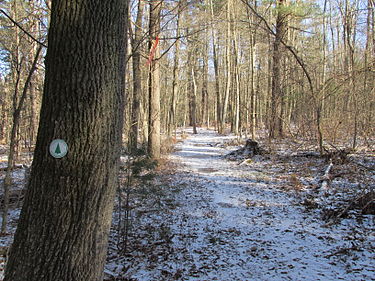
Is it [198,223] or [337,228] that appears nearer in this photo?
[337,228]

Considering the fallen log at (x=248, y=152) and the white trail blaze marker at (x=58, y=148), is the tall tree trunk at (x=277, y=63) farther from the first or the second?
the white trail blaze marker at (x=58, y=148)

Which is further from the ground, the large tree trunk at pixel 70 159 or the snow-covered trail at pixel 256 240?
the large tree trunk at pixel 70 159

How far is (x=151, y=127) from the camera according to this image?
11.1 meters

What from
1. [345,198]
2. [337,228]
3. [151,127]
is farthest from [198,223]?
[151,127]

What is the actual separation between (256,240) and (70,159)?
3597 mm

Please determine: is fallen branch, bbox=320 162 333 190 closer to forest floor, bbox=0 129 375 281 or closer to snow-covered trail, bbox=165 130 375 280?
forest floor, bbox=0 129 375 281

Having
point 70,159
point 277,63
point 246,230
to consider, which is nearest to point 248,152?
point 277,63

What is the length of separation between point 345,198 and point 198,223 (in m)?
3.27

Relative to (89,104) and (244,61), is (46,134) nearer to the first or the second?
(89,104)

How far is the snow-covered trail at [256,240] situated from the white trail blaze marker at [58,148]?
249 cm

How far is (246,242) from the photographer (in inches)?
178

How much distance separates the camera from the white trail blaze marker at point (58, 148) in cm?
195

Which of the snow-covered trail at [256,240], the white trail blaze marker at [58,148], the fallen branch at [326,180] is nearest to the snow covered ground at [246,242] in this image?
the snow-covered trail at [256,240]

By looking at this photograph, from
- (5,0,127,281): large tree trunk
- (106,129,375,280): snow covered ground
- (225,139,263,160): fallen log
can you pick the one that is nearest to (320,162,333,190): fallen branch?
(106,129,375,280): snow covered ground
